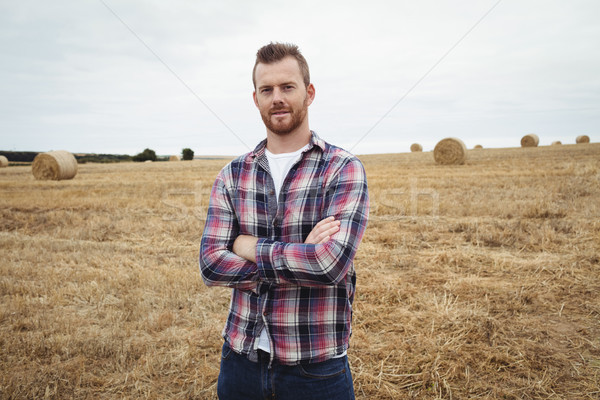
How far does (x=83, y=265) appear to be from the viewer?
5.96 meters

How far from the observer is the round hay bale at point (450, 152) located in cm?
2309

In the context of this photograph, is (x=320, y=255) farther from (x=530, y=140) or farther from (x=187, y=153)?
(x=187, y=153)

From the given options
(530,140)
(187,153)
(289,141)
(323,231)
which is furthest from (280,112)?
(187,153)

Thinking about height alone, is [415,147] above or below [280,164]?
above

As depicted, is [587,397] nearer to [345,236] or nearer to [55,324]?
[345,236]

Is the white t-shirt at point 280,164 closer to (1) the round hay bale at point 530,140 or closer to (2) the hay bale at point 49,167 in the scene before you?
(2) the hay bale at point 49,167

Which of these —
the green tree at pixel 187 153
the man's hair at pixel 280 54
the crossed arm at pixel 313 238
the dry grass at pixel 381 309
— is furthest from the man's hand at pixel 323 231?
the green tree at pixel 187 153

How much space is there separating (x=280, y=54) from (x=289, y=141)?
0.44 metres

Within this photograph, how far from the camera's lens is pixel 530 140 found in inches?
1593

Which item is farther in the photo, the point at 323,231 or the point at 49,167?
the point at 49,167

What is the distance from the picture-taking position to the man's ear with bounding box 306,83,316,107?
2.13 meters

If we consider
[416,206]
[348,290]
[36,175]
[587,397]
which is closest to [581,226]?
[416,206]

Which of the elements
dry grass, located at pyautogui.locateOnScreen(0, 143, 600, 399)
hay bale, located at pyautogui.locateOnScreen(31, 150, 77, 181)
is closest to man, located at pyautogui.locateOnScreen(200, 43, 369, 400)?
dry grass, located at pyautogui.locateOnScreen(0, 143, 600, 399)

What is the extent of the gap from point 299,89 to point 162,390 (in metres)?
2.64
